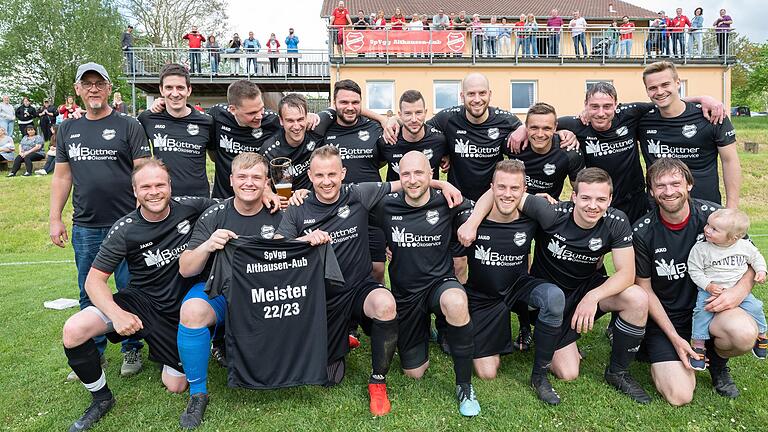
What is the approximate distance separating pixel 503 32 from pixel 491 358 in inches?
801

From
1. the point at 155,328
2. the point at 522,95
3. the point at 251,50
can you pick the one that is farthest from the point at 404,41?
the point at 155,328

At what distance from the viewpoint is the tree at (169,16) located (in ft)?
98.9

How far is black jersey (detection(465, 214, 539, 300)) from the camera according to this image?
14.1 ft

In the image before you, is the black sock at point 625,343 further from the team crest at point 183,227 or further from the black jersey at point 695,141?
the team crest at point 183,227

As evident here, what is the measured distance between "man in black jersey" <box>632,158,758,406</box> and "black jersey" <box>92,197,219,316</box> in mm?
3646

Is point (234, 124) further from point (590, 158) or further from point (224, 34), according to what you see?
point (224, 34)

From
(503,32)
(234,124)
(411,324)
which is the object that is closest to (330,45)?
(503,32)

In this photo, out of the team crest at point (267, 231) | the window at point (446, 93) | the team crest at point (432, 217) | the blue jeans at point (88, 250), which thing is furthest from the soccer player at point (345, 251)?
the window at point (446, 93)

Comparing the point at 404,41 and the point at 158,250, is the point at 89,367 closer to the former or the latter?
the point at 158,250

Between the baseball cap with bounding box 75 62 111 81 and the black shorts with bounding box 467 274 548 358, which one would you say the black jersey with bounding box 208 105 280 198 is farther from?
the black shorts with bounding box 467 274 548 358

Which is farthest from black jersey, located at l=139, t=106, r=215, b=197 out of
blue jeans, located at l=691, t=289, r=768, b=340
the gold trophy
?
blue jeans, located at l=691, t=289, r=768, b=340

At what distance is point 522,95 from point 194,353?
2172 cm

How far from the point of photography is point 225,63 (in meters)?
23.3

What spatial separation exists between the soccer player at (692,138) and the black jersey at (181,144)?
4295 millimetres
